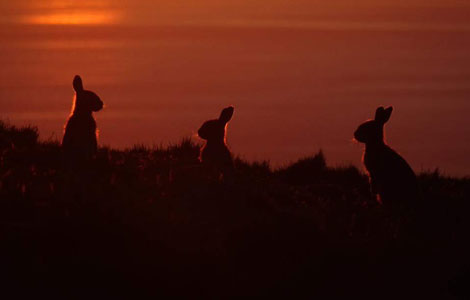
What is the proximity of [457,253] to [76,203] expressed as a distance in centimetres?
340

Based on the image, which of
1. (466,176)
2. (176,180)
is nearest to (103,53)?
(466,176)

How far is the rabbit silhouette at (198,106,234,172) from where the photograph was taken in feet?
40.2

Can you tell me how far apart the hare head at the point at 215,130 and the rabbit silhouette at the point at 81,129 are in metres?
1.52

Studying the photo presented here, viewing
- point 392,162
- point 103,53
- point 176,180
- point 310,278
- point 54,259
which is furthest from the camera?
point 103,53

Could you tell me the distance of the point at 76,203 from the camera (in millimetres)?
8453

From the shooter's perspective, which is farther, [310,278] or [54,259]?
[310,278]

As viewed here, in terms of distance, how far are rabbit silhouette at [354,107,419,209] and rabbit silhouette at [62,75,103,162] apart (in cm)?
311

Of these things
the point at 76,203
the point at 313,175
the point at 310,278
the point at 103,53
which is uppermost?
the point at 103,53

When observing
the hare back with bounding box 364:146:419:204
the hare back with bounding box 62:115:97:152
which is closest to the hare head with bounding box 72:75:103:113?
the hare back with bounding box 62:115:97:152

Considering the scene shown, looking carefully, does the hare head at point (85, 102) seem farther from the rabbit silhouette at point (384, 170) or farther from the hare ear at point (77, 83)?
the rabbit silhouette at point (384, 170)

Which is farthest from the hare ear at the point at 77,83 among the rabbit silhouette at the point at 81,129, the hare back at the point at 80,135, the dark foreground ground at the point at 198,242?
the dark foreground ground at the point at 198,242

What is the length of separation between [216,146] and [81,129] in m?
1.75

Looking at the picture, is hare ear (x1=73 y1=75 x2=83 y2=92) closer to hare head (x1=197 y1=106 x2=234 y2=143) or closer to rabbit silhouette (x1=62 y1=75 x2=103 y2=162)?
rabbit silhouette (x1=62 y1=75 x2=103 y2=162)

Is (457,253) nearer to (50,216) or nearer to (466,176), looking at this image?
(50,216)
